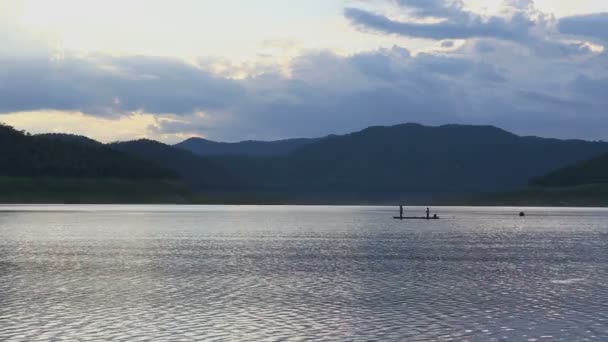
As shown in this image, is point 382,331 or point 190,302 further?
point 190,302

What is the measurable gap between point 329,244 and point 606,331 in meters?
65.6

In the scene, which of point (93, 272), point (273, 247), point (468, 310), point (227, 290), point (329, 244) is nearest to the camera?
point (468, 310)

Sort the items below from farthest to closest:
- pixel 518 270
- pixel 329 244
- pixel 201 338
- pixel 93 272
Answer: pixel 329 244, pixel 518 270, pixel 93 272, pixel 201 338

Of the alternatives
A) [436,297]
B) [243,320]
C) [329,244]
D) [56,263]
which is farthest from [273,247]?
[243,320]

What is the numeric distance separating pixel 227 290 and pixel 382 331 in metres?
17.0

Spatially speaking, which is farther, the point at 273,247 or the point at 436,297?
the point at 273,247

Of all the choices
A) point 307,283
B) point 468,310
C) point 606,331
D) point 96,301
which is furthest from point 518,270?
point 96,301

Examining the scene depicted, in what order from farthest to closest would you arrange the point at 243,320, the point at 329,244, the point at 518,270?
1. the point at 329,244
2. the point at 518,270
3. the point at 243,320

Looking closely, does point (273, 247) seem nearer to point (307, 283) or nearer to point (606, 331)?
point (307, 283)

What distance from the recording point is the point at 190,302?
4525cm

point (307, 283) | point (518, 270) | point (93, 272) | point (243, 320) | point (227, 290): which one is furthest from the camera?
point (518, 270)

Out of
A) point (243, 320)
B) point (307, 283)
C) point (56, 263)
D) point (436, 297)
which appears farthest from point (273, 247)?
point (243, 320)

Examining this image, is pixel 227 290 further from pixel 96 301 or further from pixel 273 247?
pixel 273 247

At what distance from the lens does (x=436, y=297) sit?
47.9 meters
